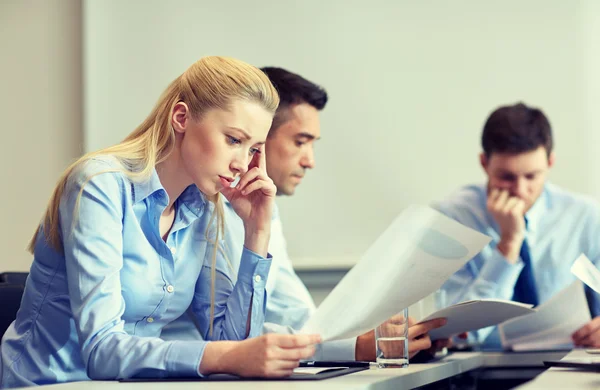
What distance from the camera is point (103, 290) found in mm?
1199

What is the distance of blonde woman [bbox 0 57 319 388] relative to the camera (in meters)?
1.16

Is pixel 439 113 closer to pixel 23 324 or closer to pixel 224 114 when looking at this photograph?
pixel 224 114

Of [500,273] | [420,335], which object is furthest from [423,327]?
[500,273]

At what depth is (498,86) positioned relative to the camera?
3033 mm

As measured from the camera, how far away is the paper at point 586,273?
4.27ft

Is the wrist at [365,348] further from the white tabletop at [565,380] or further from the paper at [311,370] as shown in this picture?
the white tabletop at [565,380]

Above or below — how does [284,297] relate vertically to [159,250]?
below

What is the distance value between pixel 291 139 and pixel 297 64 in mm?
947

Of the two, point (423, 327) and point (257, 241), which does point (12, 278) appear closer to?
point (257, 241)

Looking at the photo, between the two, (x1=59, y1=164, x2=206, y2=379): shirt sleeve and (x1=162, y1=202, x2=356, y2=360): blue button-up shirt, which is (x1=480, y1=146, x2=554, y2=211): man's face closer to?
(x1=162, y1=202, x2=356, y2=360): blue button-up shirt

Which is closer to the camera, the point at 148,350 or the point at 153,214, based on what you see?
the point at 148,350

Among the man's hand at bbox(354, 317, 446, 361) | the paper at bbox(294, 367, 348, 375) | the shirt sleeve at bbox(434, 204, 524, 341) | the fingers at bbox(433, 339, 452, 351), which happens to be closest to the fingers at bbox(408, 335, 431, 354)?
the man's hand at bbox(354, 317, 446, 361)

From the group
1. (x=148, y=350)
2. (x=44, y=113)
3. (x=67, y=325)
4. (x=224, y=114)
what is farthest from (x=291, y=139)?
(x=44, y=113)

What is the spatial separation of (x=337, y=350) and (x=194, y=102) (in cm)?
58
